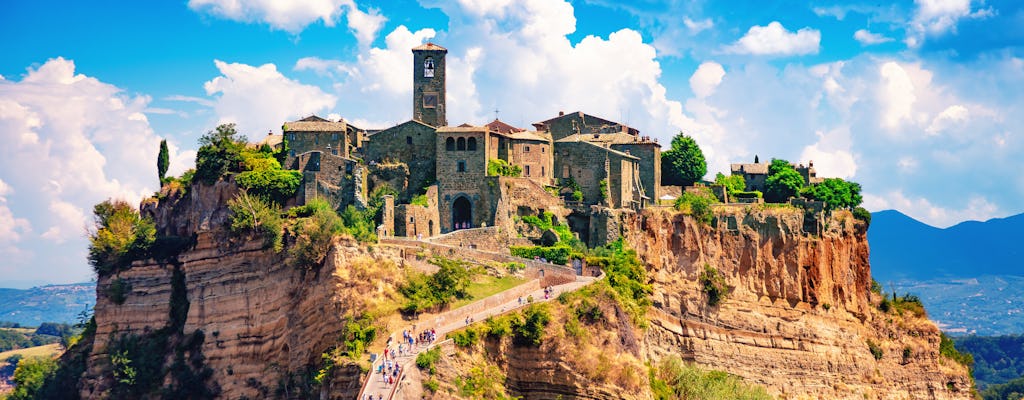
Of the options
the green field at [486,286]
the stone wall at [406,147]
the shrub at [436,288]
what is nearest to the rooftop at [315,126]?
the stone wall at [406,147]

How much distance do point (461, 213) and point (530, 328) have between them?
52.2ft

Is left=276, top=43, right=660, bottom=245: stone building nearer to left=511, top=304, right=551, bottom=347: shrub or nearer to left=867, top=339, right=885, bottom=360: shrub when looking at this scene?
left=511, top=304, right=551, bottom=347: shrub

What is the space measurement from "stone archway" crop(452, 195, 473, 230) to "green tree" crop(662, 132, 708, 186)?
18.5 metres

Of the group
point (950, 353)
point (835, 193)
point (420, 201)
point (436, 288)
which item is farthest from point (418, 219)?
point (950, 353)

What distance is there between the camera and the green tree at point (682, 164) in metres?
78.1

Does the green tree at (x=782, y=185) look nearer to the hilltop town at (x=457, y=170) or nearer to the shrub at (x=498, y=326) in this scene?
the hilltop town at (x=457, y=170)

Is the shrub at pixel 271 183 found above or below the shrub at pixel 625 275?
above

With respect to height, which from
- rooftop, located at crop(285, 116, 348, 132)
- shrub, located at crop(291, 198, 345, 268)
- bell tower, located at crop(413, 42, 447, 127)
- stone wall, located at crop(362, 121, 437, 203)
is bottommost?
shrub, located at crop(291, 198, 345, 268)

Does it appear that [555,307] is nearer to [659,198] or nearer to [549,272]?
[549,272]

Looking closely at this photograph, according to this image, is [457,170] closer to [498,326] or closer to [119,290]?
[498,326]

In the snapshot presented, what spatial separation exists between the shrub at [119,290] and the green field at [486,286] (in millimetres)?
25707

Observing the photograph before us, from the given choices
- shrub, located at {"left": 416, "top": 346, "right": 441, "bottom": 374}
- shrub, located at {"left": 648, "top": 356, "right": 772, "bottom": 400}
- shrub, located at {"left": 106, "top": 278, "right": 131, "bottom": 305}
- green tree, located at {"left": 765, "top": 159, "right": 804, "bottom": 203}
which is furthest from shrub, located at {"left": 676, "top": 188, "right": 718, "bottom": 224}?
shrub, located at {"left": 106, "top": 278, "right": 131, "bottom": 305}

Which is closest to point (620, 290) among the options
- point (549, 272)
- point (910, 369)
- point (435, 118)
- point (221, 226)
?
point (549, 272)

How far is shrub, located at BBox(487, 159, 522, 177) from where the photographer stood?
67.0m
